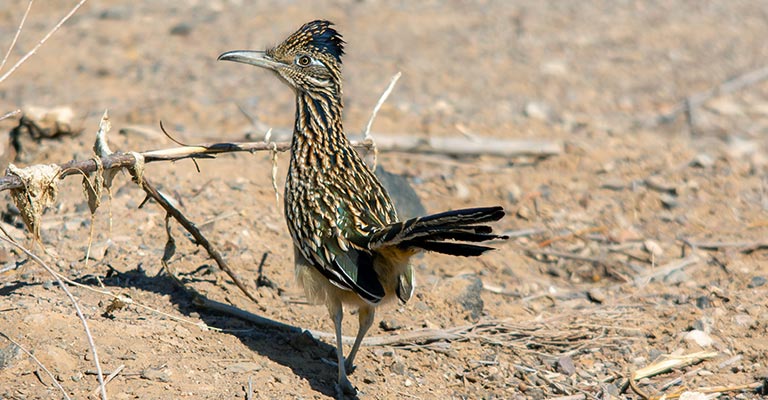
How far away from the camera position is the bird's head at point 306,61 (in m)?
5.41

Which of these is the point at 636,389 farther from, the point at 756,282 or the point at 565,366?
the point at 756,282

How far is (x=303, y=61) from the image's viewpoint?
5.42 metres

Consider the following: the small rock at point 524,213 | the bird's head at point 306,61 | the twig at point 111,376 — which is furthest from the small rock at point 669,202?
the twig at point 111,376

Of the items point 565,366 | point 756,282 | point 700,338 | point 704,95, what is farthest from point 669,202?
point 704,95

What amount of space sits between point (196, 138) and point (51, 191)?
4.21 metres

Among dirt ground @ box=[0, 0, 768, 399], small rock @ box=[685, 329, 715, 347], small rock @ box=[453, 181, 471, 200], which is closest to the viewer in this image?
dirt ground @ box=[0, 0, 768, 399]

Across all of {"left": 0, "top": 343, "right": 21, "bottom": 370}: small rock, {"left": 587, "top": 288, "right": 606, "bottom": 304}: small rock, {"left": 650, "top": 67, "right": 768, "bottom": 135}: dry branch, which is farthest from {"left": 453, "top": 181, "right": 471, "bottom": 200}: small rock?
{"left": 0, "top": 343, "right": 21, "bottom": 370}: small rock

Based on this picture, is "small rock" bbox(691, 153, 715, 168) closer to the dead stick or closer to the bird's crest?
the bird's crest

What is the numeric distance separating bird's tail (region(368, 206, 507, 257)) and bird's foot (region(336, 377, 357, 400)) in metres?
0.99

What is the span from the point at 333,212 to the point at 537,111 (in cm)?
603

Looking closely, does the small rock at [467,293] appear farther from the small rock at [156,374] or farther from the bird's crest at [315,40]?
the small rock at [156,374]

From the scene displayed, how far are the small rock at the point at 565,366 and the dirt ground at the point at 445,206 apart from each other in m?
0.01

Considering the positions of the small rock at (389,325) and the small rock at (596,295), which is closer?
the small rock at (389,325)

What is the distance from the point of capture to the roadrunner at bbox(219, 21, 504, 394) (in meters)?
4.67
